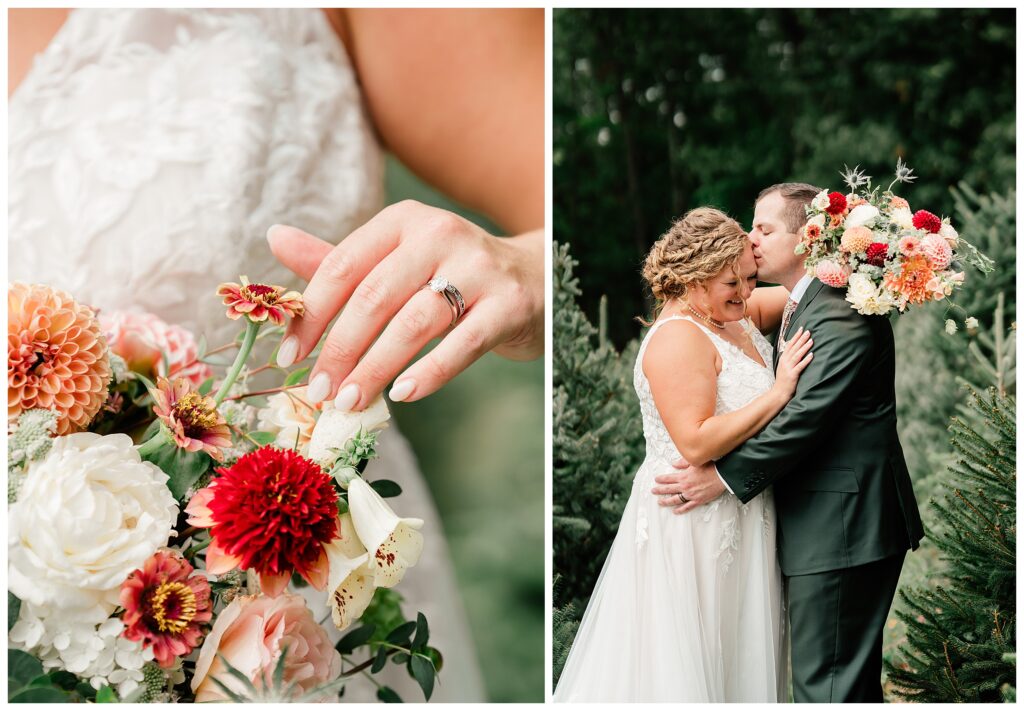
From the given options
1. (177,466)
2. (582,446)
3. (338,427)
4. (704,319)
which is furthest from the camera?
(582,446)

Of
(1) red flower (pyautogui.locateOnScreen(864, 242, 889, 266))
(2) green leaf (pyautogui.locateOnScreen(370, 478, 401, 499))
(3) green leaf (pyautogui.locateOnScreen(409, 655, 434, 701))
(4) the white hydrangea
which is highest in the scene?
(1) red flower (pyautogui.locateOnScreen(864, 242, 889, 266))

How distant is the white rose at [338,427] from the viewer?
2.01 meters

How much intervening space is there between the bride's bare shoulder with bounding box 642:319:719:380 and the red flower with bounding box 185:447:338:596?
0.98 metres

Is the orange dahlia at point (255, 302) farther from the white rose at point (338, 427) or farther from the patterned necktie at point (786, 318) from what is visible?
the patterned necktie at point (786, 318)

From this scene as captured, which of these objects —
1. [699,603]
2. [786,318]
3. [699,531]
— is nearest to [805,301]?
[786,318]

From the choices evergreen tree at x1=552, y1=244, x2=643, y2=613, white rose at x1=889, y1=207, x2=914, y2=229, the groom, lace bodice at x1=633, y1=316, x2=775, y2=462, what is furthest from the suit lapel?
evergreen tree at x1=552, y1=244, x2=643, y2=613

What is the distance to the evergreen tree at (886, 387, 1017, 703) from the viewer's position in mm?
2479

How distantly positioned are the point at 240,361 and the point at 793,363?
1.44 m

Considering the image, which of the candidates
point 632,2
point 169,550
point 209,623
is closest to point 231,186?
point 169,550

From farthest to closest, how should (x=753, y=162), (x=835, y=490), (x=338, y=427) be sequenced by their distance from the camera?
(x=753, y=162) → (x=835, y=490) → (x=338, y=427)

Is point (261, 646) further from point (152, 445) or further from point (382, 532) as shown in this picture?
point (152, 445)

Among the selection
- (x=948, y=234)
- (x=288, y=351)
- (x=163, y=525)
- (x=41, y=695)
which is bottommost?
(x=41, y=695)

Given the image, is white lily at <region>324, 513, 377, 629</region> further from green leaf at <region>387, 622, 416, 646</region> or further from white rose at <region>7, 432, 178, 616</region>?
white rose at <region>7, 432, 178, 616</region>

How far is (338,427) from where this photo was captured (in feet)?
6.68
